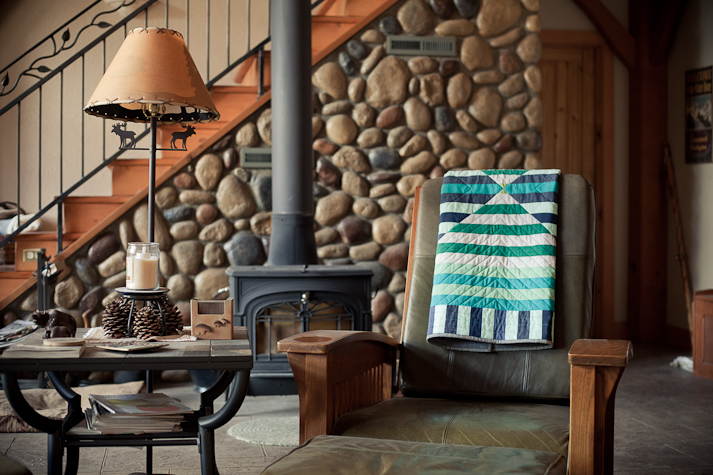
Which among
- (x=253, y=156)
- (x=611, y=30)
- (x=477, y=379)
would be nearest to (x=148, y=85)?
(x=477, y=379)

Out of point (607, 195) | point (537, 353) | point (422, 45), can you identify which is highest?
point (422, 45)

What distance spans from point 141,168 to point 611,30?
3.56 meters

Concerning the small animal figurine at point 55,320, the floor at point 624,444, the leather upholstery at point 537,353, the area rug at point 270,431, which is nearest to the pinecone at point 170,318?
the small animal figurine at point 55,320

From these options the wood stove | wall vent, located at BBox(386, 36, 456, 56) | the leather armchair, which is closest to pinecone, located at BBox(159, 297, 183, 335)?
the leather armchair

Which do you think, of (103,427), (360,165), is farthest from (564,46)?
(103,427)

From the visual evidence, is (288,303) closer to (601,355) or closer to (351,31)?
(351,31)

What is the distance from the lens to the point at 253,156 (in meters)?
3.97

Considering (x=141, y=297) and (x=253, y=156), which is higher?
(x=253, y=156)

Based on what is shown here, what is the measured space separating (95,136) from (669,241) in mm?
4259

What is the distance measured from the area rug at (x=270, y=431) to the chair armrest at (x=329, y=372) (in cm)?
102

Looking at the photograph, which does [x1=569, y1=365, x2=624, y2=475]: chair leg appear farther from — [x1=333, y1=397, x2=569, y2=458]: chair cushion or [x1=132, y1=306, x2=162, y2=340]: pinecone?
[x1=132, y1=306, x2=162, y2=340]: pinecone

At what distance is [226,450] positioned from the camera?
278cm

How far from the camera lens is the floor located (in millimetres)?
2586

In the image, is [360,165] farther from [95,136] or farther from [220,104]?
[95,136]
